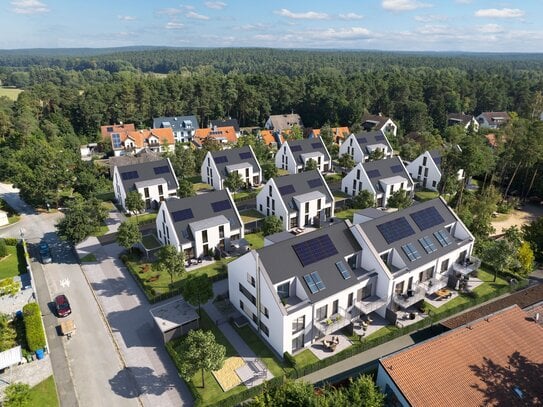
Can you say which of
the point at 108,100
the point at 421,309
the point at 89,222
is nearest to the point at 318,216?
the point at 421,309

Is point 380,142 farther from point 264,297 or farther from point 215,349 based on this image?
point 215,349

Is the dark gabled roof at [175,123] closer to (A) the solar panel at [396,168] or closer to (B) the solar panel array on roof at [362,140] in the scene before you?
(B) the solar panel array on roof at [362,140]

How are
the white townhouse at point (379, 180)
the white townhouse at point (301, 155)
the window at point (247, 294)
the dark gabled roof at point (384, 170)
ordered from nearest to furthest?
the window at point (247, 294) < the white townhouse at point (379, 180) < the dark gabled roof at point (384, 170) < the white townhouse at point (301, 155)

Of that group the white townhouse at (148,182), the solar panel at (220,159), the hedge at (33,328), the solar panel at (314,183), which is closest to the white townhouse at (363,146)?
the solar panel at (314,183)

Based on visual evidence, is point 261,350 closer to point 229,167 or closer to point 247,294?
point 247,294

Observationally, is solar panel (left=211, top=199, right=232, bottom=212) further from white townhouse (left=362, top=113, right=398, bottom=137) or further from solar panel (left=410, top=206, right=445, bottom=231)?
white townhouse (left=362, top=113, right=398, bottom=137)

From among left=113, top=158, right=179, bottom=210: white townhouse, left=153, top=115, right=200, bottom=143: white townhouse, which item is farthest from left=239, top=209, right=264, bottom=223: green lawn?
left=153, top=115, right=200, bottom=143: white townhouse

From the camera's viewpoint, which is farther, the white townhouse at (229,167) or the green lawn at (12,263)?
the white townhouse at (229,167)
